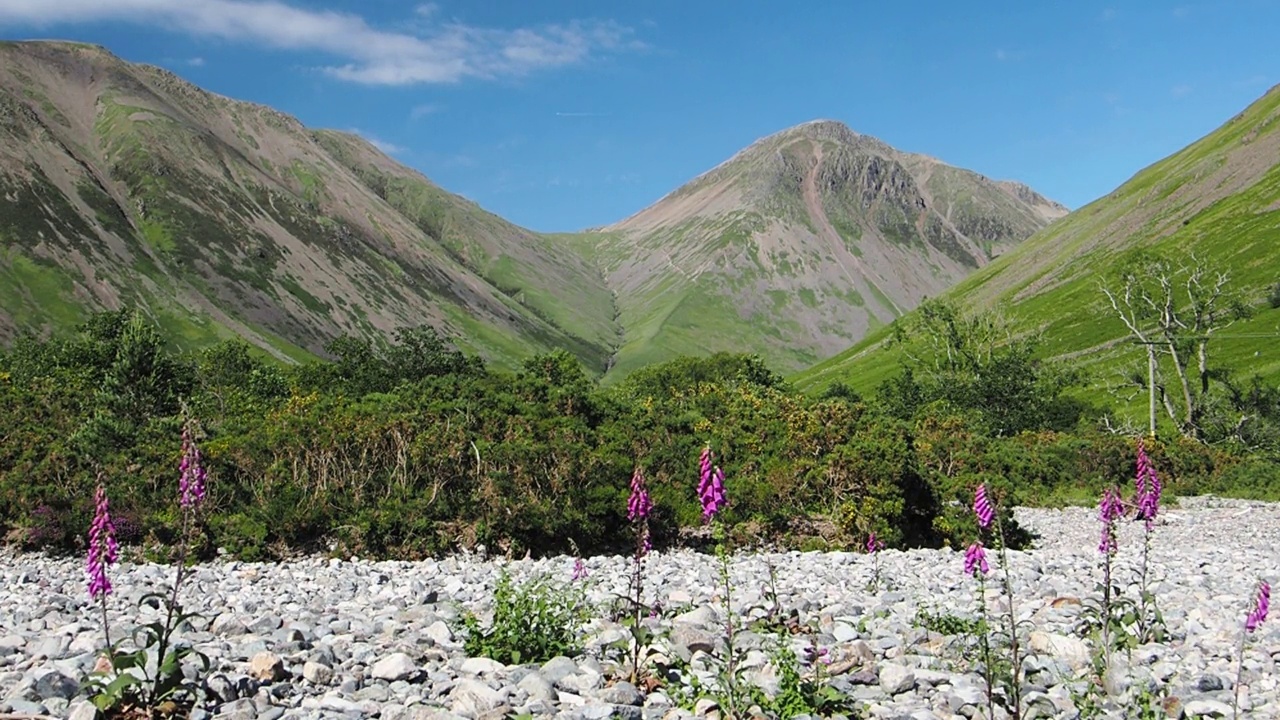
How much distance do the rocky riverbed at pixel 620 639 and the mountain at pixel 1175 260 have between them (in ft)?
281

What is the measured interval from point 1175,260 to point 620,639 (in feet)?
445

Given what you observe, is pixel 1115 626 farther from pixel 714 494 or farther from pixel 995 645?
pixel 714 494

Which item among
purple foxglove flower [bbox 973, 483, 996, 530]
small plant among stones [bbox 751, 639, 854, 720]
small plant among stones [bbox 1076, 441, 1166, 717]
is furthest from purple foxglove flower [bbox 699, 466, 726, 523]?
small plant among stones [bbox 1076, 441, 1166, 717]

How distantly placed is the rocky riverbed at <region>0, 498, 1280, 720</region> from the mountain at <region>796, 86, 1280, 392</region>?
85610mm

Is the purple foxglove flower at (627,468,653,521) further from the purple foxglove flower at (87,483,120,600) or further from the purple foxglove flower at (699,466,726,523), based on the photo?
the purple foxglove flower at (87,483,120,600)

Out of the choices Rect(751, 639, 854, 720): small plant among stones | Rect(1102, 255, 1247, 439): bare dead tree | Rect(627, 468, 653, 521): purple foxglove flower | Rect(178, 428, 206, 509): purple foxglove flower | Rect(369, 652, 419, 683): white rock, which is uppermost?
Rect(1102, 255, 1247, 439): bare dead tree

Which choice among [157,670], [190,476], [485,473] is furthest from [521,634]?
[485,473]

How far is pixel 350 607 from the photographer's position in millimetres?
14867

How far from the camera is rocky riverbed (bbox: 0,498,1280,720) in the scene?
31.3 ft

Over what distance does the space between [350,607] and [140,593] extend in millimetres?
5145

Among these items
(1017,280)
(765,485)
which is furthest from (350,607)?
(1017,280)

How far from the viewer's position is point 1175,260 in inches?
4823

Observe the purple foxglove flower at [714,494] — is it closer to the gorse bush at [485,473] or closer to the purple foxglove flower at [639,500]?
the purple foxglove flower at [639,500]

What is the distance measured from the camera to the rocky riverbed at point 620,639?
9555 millimetres
